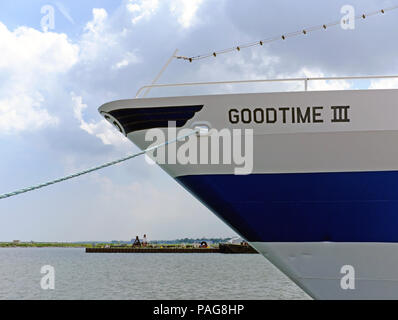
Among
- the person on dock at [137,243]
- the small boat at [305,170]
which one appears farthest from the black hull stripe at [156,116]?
the person on dock at [137,243]

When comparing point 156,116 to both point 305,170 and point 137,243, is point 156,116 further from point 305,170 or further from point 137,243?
point 137,243

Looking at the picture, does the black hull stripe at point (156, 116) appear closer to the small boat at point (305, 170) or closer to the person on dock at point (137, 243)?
the small boat at point (305, 170)

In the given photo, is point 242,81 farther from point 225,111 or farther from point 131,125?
point 131,125

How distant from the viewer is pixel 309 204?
636 centimetres

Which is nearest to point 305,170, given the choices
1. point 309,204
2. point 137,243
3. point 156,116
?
point 309,204

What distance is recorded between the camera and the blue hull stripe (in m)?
6.15

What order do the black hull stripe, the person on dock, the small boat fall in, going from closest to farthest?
the small boat < the black hull stripe < the person on dock

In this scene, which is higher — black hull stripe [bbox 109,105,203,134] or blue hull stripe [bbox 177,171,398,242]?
black hull stripe [bbox 109,105,203,134]

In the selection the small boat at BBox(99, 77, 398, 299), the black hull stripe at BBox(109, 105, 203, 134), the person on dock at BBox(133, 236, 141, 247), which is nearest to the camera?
the small boat at BBox(99, 77, 398, 299)

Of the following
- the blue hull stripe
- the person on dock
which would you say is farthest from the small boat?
the person on dock

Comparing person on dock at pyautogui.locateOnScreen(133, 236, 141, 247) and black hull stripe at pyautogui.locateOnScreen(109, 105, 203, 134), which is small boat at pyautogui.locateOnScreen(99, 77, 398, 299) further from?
person on dock at pyautogui.locateOnScreen(133, 236, 141, 247)

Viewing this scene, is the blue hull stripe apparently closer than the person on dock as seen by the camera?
Yes
